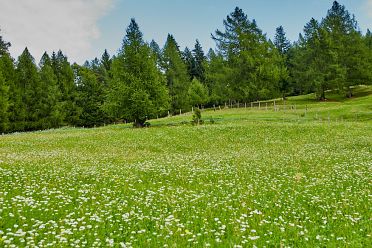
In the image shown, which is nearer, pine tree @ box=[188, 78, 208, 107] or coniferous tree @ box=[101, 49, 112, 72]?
pine tree @ box=[188, 78, 208, 107]

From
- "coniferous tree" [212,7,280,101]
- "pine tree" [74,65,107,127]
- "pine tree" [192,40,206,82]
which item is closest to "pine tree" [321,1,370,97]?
"coniferous tree" [212,7,280,101]

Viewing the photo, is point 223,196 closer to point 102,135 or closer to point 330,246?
point 330,246

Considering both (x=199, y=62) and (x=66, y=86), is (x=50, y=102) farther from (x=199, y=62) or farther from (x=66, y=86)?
(x=199, y=62)

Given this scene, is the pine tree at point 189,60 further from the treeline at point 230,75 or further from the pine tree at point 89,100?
the pine tree at point 89,100

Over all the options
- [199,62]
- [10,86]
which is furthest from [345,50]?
[10,86]

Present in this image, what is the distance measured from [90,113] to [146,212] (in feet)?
267

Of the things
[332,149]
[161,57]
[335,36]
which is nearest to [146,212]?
[332,149]

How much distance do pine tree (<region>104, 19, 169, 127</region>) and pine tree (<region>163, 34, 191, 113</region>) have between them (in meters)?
39.1

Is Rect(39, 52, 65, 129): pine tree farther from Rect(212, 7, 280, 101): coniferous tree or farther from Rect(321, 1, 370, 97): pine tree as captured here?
Rect(321, 1, 370, 97): pine tree

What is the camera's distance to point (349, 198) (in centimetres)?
1173

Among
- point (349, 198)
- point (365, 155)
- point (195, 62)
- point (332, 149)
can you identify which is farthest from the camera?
point (195, 62)

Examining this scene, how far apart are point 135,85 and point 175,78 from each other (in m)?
46.2

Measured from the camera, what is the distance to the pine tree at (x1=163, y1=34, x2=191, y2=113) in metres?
95.1

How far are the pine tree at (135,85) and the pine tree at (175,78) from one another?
39.1 metres
